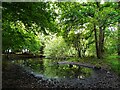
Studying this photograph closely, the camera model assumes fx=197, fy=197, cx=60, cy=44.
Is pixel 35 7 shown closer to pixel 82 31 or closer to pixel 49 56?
pixel 82 31

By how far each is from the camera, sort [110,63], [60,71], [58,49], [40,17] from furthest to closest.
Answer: [58,49] < [110,63] < [60,71] < [40,17]

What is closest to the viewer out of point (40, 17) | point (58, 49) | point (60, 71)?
point (40, 17)

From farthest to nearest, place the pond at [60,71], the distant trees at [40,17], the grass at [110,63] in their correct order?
the grass at [110,63], the pond at [60,71], the distant trees at [40,17]

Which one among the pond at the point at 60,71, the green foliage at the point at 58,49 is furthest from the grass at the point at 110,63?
the green foliage at the point at 58,49

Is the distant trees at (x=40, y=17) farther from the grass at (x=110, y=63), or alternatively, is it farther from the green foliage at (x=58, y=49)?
the green foliage at (x=58, y=49)

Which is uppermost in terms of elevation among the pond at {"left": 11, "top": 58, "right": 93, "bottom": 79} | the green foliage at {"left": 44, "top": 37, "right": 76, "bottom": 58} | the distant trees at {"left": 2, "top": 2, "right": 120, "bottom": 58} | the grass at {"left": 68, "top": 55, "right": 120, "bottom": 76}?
the distant trees at {"left": 2, "top": 2, "right": 120, "bottom": 58}

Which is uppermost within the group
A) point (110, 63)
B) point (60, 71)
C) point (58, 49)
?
point (58, 49)

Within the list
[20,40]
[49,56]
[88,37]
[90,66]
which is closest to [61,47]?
[49,56]

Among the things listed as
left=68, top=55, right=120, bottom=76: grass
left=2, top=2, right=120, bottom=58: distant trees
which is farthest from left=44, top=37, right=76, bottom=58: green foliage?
left=2, top=2, right=120, bottom=58: distant trees

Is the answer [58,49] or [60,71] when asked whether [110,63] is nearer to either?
[60,71]

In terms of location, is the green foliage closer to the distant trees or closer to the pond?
the pond

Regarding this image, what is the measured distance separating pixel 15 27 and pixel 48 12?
1.23 meters

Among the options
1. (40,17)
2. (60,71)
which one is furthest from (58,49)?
(40,17)

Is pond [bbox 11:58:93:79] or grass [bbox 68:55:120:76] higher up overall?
grass [bbox 68:55:120:76]
